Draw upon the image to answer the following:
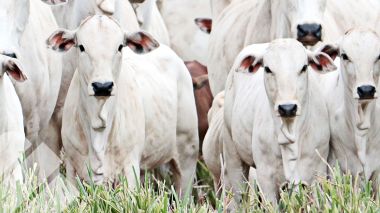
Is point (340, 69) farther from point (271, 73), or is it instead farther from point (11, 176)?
point (11, 176)

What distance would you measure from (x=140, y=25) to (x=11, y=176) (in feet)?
16.3

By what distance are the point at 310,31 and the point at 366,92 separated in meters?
1.33

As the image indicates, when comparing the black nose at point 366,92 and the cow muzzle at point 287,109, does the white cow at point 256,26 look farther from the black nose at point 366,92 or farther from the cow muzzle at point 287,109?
the cow muzzle at point 287,109

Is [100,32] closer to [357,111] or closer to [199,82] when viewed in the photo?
[357,111]

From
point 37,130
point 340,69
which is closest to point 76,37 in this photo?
point 37,130

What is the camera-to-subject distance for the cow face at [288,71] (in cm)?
1412

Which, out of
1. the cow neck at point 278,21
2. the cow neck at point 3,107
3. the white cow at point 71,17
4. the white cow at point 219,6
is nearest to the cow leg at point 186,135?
the white cow at point 71,17

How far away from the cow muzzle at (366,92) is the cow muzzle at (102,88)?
1.86 meters

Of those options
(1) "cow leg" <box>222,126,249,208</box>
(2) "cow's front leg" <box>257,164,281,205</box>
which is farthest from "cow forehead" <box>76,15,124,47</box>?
(2) "cow's front leg" <box>257,164,281,205</box>

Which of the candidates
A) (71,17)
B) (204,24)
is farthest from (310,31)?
(204,24)

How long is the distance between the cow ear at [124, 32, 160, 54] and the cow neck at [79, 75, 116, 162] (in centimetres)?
49

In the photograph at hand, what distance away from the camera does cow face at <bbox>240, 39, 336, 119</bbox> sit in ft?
46.3

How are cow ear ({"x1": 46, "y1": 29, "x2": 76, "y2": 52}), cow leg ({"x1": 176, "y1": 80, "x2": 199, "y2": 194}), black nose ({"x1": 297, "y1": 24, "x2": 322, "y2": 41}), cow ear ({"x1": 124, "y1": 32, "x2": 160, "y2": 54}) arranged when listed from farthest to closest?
cow leg ({"x1": 176, "y1": 80, "x2": 199, "y2": 194}) → black nose ({"x1": 297, "y1": 24, "x2": 322, "y2": 41}) → cow ear ({"x1": 124, "y1": 32, "x2": 160, "y2": 54}) → cow ear ({"x1": 46, "y1": 29, "x2": 76, "y2": 52})

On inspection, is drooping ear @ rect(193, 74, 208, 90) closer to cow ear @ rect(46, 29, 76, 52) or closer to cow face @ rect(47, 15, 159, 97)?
cow face @ rect(47, 15, 159, 97)
